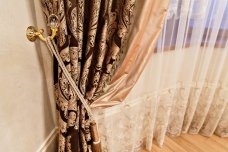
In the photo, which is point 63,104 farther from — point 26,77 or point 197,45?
point 197,45

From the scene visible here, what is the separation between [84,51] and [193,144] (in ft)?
4.23

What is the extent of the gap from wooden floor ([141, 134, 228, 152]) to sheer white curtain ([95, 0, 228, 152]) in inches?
2.1

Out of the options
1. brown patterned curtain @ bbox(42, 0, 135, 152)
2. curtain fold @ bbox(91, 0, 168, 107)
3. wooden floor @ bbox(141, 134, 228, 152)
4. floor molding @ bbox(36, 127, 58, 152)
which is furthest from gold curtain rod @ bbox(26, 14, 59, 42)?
wooden floor @ bbox(141, 134, 228, 152)

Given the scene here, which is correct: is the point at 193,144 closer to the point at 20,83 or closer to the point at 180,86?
the point at 180,86

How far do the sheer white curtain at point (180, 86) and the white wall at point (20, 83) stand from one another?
15.0 inches

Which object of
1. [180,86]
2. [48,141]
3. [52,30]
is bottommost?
[48,141]

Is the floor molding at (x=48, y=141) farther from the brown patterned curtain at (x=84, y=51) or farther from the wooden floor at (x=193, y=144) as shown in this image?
A: the wooden floor at (x=193, y=144)

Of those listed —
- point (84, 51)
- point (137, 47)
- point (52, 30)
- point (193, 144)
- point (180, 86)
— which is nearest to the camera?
point (52, 30)

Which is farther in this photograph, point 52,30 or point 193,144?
point 193,144

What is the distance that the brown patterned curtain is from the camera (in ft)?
2.80

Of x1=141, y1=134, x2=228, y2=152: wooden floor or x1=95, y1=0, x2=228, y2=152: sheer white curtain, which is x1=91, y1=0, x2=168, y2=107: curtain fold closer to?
x1=95, y1=0, x2=228, y2=152: sheer white curtain

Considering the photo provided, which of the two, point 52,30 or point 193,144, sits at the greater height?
point 52,30

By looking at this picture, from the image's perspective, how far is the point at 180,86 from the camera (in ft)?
5.30


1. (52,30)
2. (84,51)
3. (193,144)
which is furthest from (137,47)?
(193,144)
